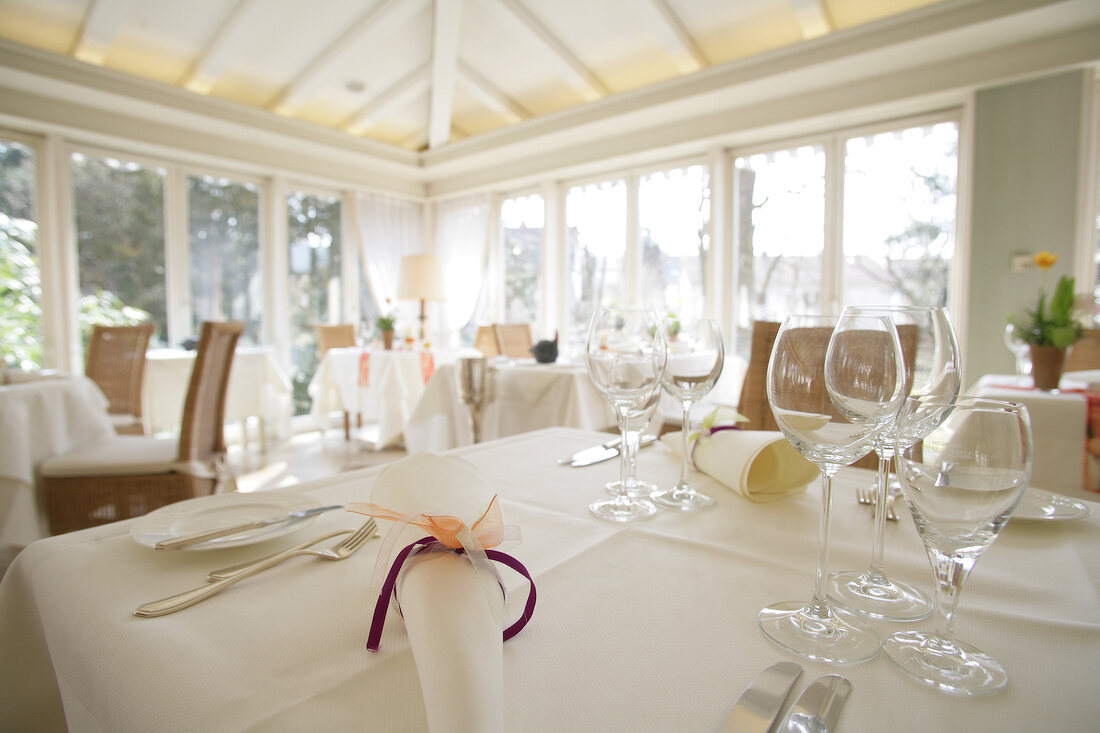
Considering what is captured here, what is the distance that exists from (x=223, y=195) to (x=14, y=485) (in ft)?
13.6

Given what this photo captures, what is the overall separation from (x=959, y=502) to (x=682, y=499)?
38 centimetres

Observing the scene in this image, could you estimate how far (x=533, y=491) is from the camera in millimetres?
819

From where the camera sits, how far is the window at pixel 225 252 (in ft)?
16.1

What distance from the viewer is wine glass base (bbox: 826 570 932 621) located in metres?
0.48

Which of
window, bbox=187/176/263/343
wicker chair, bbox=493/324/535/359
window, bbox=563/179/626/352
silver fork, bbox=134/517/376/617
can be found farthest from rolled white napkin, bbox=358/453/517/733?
window, bbox=187/176/263/343

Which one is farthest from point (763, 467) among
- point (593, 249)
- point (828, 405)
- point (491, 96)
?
point (491, 96)

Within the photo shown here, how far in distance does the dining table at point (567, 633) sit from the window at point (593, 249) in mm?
4847

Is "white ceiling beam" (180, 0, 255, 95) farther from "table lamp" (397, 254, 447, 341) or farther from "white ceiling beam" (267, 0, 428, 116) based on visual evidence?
"table lamp" (397, 254, 447, 341)

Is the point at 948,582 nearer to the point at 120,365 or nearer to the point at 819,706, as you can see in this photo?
the point at 819,706

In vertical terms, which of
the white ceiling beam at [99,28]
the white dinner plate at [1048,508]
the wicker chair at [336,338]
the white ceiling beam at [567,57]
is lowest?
the white dinner plate at [1048,508]

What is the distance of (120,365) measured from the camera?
337 cm

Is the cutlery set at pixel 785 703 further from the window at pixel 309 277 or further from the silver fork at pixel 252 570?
the window at pixel 309 277

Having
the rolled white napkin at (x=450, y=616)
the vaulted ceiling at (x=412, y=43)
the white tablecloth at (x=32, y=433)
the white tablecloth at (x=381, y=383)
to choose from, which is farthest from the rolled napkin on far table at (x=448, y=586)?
the vaulted ceiling at (x=412, y=43)

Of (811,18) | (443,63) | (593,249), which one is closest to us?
(811,18)
